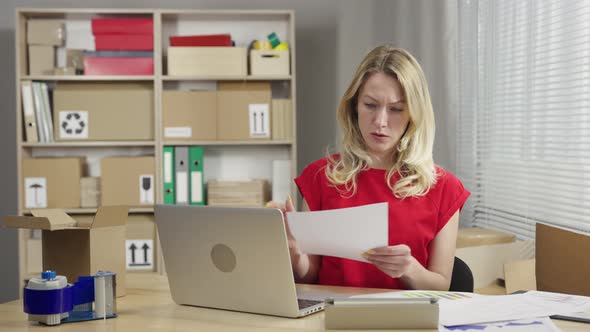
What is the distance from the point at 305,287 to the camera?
175 centimetres

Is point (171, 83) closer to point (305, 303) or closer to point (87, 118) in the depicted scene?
point (87, 118)

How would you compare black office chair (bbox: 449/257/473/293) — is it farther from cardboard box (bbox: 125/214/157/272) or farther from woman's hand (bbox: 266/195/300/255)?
cardboard box (bbox: 125/214/157/272)

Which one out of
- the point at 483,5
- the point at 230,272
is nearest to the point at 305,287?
the point at 230,272

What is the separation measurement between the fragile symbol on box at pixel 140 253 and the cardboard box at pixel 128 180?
21 centimetres

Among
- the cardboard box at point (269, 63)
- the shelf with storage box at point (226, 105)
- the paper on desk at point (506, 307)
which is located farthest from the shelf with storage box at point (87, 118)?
the paper on desk at point (506, 307)

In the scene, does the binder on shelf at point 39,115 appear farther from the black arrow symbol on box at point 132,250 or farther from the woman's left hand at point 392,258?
the woman's left hand at point 392,258

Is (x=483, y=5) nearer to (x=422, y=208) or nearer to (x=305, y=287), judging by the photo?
(x=422, y=208)

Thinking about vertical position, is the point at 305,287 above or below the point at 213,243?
below

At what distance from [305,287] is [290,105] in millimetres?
2231

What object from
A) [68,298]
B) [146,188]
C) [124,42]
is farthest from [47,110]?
[68,298]

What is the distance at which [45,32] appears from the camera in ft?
12.8

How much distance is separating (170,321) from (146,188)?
2455 millimetres

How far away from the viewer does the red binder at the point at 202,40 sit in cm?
386

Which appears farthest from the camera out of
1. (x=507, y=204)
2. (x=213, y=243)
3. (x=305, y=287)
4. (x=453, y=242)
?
(x=507, y=204)
